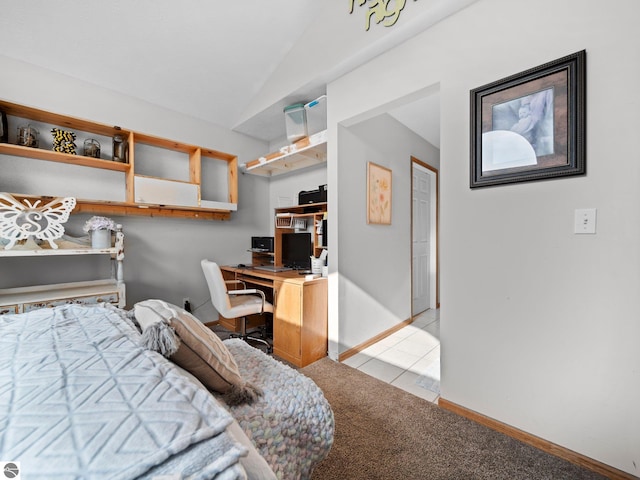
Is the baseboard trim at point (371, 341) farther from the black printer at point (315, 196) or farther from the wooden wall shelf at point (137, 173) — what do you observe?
the wooden wall shelf at point (137, 173)

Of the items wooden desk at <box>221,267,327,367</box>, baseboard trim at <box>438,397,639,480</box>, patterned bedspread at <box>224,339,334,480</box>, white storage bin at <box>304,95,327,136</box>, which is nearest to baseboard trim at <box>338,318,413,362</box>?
wooden desk at <box>221,267,327,367</box>

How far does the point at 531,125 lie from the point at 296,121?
79.6 inches

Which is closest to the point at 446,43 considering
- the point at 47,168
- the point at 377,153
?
the point at 377,153

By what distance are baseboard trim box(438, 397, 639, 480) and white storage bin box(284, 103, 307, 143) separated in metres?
2.59

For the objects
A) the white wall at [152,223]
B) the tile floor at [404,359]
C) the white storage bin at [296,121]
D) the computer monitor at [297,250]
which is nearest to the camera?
the tile floor at [404,359]

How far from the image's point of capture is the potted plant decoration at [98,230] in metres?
2.36

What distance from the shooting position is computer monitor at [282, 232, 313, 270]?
3102 mm

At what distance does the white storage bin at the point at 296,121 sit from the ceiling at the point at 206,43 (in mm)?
93

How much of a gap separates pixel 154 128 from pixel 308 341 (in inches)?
108

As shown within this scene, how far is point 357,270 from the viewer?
2.63 meters

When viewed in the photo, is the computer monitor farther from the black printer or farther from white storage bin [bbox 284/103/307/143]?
white storage bin [bbox 284/103/307/143]

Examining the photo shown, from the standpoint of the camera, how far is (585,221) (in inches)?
52.2

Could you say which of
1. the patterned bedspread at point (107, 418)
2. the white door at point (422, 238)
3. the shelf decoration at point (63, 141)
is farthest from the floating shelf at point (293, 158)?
the patterned bedspread at point (107, 418)

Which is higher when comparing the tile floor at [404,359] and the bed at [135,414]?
the bed at [135,414]
